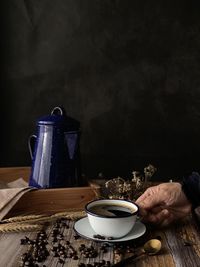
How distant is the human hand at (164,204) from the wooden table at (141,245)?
25 mm

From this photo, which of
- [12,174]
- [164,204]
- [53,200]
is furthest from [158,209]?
[12,174]

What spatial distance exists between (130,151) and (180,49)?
554 mm

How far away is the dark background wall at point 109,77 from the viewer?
187 cm

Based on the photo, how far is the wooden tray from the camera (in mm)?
999

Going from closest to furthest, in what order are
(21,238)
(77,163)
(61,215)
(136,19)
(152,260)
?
(152,260) → (21,238) → (61,215) → (77,163) → (136,19)

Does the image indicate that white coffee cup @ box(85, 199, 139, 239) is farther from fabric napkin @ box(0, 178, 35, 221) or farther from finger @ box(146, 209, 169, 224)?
fabric napkin @ box(0, 178, 35, 221)

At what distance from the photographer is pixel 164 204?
998 millimetres

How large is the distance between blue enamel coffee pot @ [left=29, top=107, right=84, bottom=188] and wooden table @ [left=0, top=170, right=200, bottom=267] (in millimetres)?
159

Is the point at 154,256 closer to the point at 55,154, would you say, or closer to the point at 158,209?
the point at 158,209

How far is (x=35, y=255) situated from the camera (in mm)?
748

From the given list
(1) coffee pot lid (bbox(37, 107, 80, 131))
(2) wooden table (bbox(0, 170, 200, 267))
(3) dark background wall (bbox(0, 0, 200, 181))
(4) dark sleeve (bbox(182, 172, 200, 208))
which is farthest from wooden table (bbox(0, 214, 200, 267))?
(3) dark background wall (bbox(0, 0, 200, 181))

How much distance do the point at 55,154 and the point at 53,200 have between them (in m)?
0.13

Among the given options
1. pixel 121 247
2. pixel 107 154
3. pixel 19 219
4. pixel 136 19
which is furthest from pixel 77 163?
pixel 136 19

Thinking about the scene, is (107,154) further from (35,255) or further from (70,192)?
(35,255)
